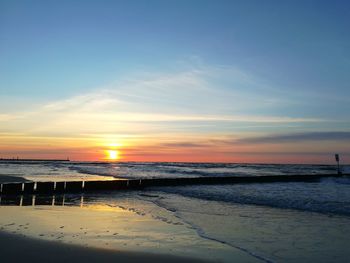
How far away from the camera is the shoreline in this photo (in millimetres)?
8445

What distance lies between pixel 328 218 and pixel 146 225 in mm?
7812

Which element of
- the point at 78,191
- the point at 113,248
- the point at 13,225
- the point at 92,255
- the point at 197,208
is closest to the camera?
the point at 92,255

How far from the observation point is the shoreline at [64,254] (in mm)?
8445

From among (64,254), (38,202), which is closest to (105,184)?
(38,202)

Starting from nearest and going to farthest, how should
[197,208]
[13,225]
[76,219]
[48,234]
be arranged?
[48,234] < [13,225] < [76,219] < [197,208]

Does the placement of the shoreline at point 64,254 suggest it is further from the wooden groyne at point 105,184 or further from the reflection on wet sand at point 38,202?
the wooden groyne at point 105,184

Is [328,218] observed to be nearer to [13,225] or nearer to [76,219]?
[76,219]

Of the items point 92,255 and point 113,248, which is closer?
point 92,255

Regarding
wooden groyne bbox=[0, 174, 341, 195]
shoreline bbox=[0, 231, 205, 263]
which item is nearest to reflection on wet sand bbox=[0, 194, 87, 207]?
wooden groyne bbox=[0, 174, 341, 195]

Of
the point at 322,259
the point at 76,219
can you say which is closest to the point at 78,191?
the point at 76,219

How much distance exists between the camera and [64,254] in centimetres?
881

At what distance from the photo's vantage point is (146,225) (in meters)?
13.2

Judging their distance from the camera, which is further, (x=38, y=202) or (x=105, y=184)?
(x=105, y=184)

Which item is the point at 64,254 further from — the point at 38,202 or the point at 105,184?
the point at 105,184
